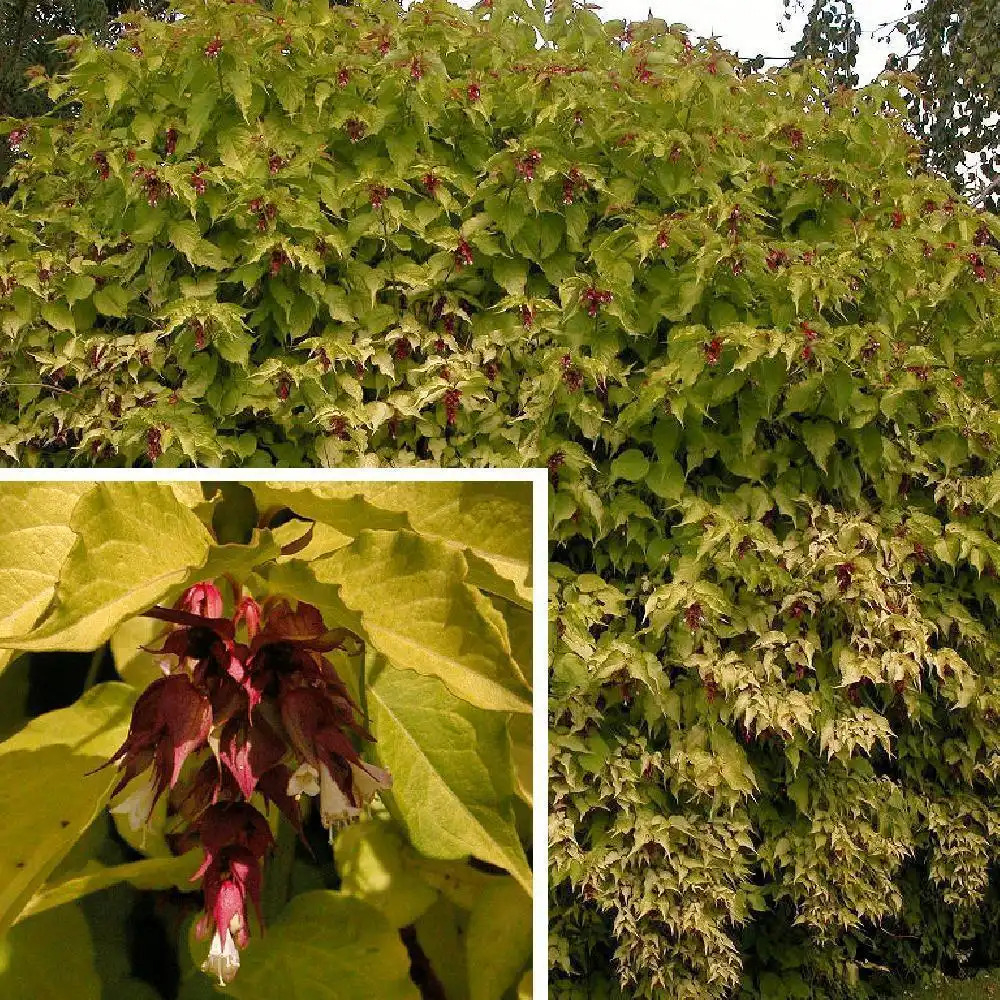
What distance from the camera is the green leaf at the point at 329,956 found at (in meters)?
0.64

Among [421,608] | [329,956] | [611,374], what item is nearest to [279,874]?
[329,956]

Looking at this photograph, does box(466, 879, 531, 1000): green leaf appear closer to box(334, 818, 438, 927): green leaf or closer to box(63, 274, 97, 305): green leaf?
box(334, 818, 438, 927): green leaf

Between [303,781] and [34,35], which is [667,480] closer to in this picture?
[303,781]

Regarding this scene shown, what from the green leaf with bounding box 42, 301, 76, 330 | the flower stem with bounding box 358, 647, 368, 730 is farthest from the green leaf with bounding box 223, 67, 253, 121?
the flower stem with bounding box 358, 647, 368, 730

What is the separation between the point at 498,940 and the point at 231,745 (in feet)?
0.71

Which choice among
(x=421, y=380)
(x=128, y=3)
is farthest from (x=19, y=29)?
(x=421, y=380)

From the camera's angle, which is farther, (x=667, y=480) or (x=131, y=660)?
(x=667, y=480)

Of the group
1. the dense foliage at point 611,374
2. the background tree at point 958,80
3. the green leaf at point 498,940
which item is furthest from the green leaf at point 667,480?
the background tree at point 958,80

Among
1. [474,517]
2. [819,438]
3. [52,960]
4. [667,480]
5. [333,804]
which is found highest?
[474,517]

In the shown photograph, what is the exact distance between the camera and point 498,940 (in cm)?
69

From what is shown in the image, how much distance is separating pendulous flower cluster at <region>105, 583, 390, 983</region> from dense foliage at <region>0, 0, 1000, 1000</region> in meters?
1.89

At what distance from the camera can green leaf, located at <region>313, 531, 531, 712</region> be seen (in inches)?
26.2

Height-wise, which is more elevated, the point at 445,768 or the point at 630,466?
the point at 445,768

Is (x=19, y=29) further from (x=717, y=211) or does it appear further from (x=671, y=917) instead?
(x=671, y=917)
